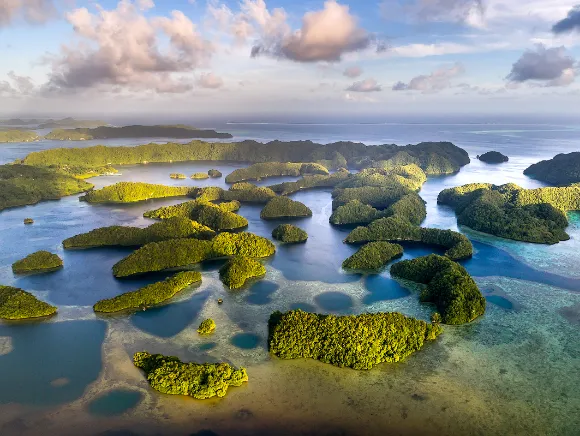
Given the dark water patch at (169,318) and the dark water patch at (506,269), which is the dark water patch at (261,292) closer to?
the dark water patch at (169,318)

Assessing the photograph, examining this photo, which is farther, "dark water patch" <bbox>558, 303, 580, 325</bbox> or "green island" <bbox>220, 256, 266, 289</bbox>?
"green island" <bbox>220, 256, 266, 289</bbox>

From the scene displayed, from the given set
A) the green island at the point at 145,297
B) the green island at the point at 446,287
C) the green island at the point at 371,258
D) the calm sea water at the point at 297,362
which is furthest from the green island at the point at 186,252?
the green island at the point at 446,287

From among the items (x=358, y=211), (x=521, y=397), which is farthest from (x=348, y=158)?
(x=521, y=397)

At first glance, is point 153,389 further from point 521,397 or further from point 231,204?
point 231,204

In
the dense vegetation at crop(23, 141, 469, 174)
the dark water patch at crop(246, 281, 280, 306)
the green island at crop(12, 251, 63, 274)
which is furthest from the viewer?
the dense vegetation at crop(23, 141, 469, 174)

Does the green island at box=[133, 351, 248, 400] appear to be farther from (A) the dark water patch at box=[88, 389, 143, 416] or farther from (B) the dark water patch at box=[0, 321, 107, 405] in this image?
(B) the dark water patch at box=[0, 321, 107, 405]

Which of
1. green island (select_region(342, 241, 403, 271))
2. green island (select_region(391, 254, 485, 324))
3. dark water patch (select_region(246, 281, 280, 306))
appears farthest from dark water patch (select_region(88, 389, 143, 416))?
green island (select_region(342, 241, 403, 271))
